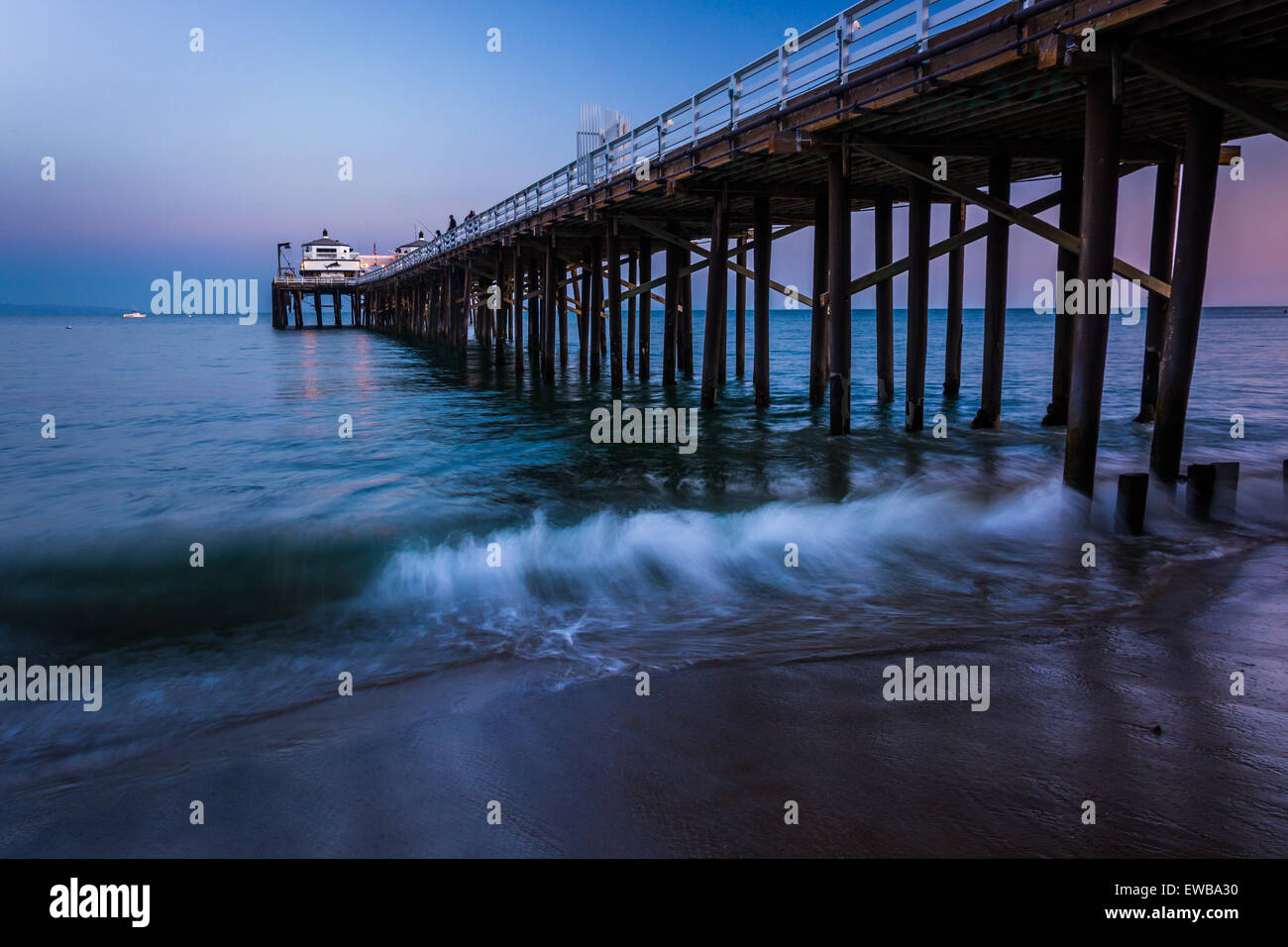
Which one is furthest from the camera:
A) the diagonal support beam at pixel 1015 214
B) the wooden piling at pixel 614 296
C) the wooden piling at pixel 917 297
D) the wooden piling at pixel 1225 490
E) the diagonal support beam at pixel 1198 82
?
the wooden piling at pixel 614 296

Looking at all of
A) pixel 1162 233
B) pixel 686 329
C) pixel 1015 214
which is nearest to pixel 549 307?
pixel 686 329

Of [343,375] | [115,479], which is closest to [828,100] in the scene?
[115,479]

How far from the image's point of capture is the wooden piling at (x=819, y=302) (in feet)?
56.1

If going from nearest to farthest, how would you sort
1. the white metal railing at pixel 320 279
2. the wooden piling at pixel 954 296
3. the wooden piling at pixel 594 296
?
1. the wooden piling at pixel 954 296
2. the wooden piling at pixel 594 296
3. the white metal railing at pixel 320 279

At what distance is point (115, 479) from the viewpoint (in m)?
13.1

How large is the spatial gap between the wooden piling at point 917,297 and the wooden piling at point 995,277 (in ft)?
3.15

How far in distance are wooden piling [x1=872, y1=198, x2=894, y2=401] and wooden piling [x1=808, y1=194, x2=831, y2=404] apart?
3.56 feet

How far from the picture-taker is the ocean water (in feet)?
18.8

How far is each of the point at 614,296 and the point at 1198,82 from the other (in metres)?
14.7

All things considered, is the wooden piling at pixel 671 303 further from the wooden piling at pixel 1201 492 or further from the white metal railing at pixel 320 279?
the white metal railing at pixel 320 279

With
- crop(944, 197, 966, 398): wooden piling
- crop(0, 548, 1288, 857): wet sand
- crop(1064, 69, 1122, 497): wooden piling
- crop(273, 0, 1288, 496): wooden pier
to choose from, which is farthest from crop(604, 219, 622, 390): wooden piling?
crop(0, 548, 1288, 857): wet sand

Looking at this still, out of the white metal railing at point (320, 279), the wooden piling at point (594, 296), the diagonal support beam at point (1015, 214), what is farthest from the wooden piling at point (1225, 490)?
the white metal railing at point (320, 279)

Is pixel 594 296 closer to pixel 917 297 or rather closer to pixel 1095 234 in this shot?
pixel 917 297
